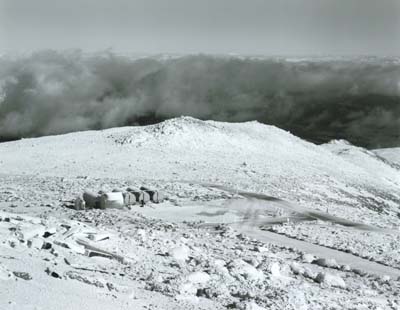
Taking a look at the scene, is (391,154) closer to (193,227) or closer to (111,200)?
(111,200)

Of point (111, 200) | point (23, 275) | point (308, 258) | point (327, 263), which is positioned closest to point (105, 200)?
point (111, 200)

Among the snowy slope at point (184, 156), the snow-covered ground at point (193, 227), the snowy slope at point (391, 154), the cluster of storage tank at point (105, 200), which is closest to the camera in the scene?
the snow-covered ground at point (193, 227)

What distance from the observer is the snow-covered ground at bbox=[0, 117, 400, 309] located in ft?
43.3

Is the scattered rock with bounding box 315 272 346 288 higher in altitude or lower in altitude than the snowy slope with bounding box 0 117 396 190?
higher

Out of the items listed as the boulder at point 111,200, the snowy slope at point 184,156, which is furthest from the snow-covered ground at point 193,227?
the boulder at point 111,200

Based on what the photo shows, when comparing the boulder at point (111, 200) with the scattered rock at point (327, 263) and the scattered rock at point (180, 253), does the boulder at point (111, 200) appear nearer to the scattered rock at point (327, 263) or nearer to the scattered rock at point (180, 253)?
the scattered rock at point (180, 253)

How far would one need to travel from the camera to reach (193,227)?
24094 millimetres

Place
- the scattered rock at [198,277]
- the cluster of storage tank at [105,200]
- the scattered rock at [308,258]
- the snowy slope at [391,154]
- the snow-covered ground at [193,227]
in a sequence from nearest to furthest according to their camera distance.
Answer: the snow-covered ground at [193,227], the scattered rock at [198,277], the scattered rock at [308,258], the cluster of storage tank at [105,200], the snowy slope at [391,154]

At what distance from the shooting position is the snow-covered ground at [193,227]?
1320cm

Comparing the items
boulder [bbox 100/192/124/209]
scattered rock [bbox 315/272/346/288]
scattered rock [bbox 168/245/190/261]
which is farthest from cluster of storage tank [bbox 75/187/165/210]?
scattered rock [bbox 315/272/346/288]

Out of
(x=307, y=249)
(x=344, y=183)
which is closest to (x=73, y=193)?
(x=307, y=249)

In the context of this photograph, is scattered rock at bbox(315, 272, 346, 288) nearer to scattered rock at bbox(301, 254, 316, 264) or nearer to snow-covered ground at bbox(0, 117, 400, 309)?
snow-covered ground at bbox(0, 117, 400, 309)

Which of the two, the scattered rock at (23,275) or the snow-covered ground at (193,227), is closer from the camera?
the scattered rock at (23,275)

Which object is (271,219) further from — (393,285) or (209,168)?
(209,168)
